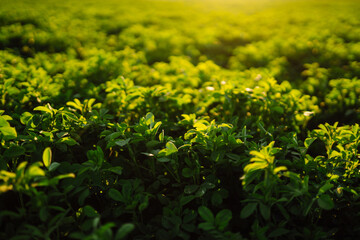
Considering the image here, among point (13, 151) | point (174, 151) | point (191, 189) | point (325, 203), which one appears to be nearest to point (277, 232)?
point (325, 203)

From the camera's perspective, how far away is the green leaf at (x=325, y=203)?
1.22 meters

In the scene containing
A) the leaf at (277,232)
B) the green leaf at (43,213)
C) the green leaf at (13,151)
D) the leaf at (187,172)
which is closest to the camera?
the green leaf at (43,213)

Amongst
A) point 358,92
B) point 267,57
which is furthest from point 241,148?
point 267,57

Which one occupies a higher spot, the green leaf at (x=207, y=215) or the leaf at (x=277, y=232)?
the green leaf at (x=207, y=215)

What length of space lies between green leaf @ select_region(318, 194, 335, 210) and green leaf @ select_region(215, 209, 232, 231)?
1.44 ft

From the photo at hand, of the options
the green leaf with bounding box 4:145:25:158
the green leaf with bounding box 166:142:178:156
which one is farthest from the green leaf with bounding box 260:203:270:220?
the green leaf with bounding box 4:145:25:158

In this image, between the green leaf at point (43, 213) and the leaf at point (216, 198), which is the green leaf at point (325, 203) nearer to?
the leaf at point (216, 198)

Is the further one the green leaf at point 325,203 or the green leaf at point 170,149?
the green leaf at point 170,149

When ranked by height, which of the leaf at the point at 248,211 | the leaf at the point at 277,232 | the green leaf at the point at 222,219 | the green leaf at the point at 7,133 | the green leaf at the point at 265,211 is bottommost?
the leaf at the point at 277,232

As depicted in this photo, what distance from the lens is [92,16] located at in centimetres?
718

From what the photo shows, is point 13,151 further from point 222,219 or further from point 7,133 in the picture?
point 222,219

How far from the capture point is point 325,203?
4.06ft

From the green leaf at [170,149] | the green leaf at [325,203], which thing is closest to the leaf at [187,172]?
the green leaf at [170,149]

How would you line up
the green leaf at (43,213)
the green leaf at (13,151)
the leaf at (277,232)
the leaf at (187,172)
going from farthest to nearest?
the leaf at (187,172), the green leaf at (13,151), the leaf at (277,232), the green leaf at (43,213)
